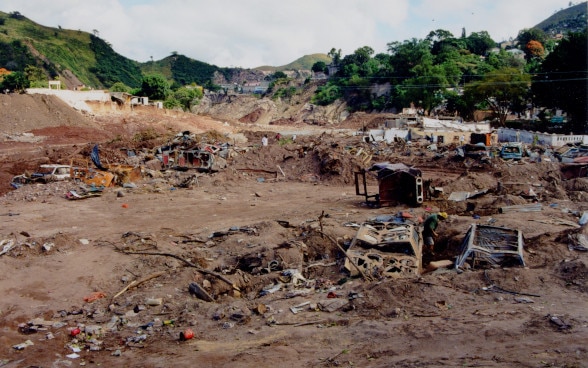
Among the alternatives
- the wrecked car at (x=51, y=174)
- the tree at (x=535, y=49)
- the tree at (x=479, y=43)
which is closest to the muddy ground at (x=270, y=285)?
the wrecked car at (x=51, y=174)

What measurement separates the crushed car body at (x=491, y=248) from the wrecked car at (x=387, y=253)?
0.81 metres

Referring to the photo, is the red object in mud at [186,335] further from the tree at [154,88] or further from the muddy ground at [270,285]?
the tree at [154,88]

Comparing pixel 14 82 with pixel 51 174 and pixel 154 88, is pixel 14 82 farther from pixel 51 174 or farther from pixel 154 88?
pixel 51 174

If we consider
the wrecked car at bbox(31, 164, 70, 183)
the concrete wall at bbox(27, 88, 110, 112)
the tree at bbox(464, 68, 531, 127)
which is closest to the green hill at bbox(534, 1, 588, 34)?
the tree at bbox(464, 68, 531, 127)

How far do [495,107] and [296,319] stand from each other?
3671 centimetres

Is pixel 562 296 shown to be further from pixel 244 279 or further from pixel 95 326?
pixel 95 326

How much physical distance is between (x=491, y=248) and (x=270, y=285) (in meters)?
3.98

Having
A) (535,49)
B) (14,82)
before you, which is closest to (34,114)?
(14,82)

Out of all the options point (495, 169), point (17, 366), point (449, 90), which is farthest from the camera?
point (449, 90)

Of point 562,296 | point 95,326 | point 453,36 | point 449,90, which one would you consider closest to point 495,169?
point 562,296

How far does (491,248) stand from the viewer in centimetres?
909

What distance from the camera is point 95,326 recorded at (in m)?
7.78

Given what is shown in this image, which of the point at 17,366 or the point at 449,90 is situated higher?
the point at 449,90

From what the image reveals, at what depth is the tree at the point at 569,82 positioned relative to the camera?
30.9 meters
